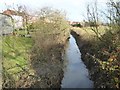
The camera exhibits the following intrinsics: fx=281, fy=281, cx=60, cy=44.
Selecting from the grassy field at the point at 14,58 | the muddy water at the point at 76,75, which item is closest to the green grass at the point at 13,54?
the grassy field at the point at 14,58

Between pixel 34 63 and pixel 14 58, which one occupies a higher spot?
pixel 14 58

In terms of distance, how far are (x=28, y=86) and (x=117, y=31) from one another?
5.20 metres

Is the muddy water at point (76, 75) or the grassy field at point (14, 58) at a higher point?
the grassy field at point (14, 58)

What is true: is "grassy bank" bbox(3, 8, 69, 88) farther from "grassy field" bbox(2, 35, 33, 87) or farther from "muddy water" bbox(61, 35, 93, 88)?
"muddy water" bbox(61, 35, 93, 88)

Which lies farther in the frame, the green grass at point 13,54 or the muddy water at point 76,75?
the muddy water at point 76,75

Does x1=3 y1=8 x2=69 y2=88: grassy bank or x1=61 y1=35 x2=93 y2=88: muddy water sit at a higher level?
x1=3 y1=8 x2=69 y2=88: grassy bank

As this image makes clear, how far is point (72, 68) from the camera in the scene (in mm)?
20859

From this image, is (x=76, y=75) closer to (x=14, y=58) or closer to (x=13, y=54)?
(x=13, y=54)

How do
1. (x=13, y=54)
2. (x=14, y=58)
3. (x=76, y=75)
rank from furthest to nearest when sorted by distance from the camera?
(x=76, y=75)
(x=13, y=54)
(x=14, y=58)

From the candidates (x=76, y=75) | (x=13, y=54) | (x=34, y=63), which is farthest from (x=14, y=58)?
(x=76, y=75)

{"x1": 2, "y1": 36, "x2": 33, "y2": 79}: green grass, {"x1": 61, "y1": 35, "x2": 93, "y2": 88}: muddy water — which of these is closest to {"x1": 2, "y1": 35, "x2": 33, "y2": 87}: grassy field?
{"x1": 2, "y1": 36, "x2": 33, "y2": 79}: green grass

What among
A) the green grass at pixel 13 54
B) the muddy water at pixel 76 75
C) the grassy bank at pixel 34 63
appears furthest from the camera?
the muddy water at pixel 76 75

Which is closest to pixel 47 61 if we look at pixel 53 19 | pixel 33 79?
pixel 33 79

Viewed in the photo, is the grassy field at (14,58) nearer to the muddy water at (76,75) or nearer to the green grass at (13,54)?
the green grass at (13,54)
